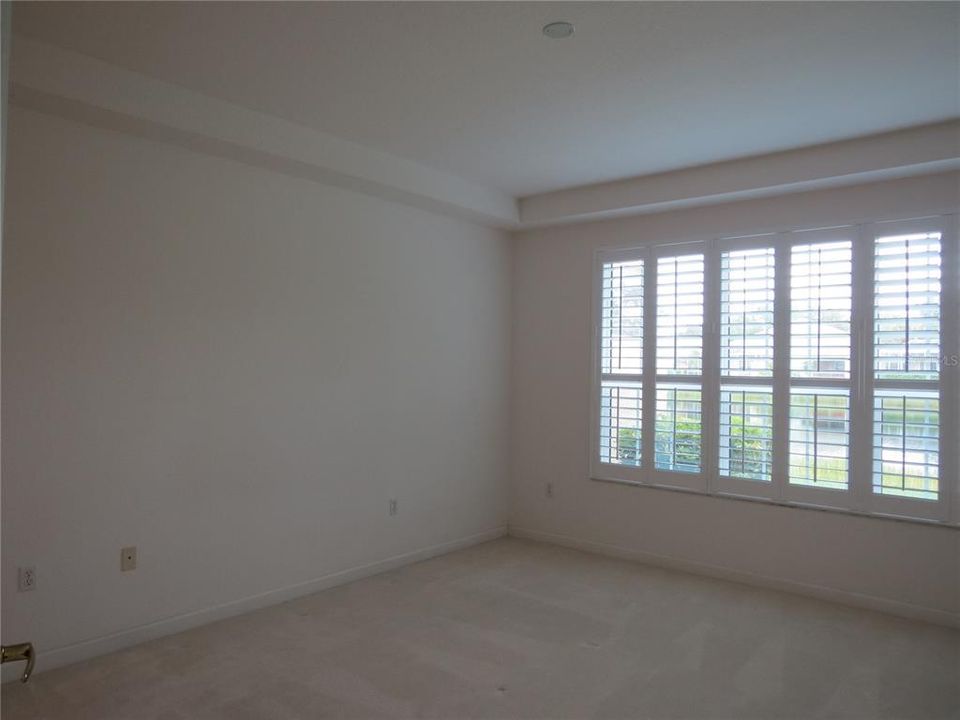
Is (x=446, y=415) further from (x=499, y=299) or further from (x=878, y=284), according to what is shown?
(x=878, y=284)

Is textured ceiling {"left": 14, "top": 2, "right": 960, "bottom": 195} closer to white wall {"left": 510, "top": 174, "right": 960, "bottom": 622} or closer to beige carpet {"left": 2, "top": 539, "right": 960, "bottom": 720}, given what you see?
white wall {"left": 510, "top": 174, "right": 960, "bottom": 622}

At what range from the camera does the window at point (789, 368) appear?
3.86 meters

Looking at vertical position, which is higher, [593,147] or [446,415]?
[593,147]

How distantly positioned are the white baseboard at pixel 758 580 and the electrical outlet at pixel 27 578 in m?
3.40

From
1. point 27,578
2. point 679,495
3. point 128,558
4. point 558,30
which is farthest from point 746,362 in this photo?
point 27,578

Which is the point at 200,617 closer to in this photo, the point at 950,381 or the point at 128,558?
the point at 128,558

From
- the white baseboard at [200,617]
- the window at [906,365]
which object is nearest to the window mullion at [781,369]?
the window at [906,365]

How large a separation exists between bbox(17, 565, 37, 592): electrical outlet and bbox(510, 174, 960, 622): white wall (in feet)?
Result: 11.1

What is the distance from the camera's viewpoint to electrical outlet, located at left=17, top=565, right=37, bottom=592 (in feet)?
9.91

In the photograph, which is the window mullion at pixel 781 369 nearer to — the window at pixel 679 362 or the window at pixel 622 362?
the window at pixel 679 362

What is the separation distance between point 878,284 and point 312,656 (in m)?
3.54

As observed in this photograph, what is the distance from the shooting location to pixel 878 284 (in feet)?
13.1

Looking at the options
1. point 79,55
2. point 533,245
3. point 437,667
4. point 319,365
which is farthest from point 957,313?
point 79,55

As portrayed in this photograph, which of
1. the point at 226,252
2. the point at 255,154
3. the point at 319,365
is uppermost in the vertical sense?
the point at 255,154
